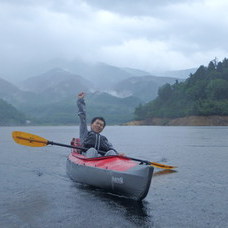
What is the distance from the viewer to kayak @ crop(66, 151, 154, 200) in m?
11.8

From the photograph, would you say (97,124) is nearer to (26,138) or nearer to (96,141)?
(96,141)

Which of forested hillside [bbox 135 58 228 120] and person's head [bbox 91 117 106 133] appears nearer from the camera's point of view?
person's head [bbox 91 117 106 133]

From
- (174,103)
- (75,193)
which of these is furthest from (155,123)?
(75,193)

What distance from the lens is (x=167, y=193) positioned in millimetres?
14344

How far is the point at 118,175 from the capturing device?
12.3 m

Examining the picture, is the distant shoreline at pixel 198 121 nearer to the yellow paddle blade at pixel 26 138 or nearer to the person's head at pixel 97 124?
the yellow paddle blade at pixel 26 138

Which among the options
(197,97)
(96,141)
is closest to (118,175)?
(96,141)

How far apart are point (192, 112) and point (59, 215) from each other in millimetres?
123725

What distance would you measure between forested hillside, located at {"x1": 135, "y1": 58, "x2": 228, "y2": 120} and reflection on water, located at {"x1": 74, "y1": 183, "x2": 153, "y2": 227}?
114 metres

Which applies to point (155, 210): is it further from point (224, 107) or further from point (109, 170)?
point (224, 107)

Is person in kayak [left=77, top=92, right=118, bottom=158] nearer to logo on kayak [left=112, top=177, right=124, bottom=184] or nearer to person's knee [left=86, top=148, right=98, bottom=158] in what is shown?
person's knee [left=86, top=148, right=98, bottom=158]

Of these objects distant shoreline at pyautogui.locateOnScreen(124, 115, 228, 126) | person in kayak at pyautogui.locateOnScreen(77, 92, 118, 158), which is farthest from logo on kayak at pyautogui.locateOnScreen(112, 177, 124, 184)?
distant shoreline at pyautogui.locateOnScreen(124, 115, 228, 126)

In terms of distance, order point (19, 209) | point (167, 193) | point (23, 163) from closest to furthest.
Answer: point (19, 209), point (167, 193), point (23, 163)

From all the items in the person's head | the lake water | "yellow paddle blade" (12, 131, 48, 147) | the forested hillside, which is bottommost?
the lake water
